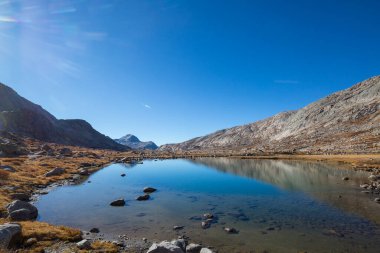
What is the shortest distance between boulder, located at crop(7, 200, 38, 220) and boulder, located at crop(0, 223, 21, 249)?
955cm

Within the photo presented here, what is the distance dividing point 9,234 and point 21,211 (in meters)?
11.6

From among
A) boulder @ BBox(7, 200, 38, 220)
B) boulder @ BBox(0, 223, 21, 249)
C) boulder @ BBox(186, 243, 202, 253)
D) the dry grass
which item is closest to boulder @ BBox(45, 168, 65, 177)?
boulder @ BBox(7, 200, 38, 220)

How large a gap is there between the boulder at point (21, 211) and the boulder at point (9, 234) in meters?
9.55

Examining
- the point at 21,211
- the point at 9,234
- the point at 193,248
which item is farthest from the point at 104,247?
the point at 21,211

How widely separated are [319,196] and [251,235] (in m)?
26.0

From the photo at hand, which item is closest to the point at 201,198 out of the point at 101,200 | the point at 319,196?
the point at 101,200

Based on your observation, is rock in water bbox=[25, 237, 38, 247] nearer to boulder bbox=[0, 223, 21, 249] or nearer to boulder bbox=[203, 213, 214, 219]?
boulder bbox=[0, 223, 21, 249]

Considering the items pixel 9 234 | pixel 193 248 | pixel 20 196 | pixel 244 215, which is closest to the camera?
pixel 9 234

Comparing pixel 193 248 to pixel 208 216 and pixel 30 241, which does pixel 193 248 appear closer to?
pixel 208 216

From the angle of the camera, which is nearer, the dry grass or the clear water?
the dry grass

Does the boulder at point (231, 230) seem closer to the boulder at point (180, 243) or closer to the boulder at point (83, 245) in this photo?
the boulder at point (180, 243)

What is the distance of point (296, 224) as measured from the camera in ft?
105

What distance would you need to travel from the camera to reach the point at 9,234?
22.0 meters

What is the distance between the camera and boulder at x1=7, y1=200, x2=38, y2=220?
3138 cm
